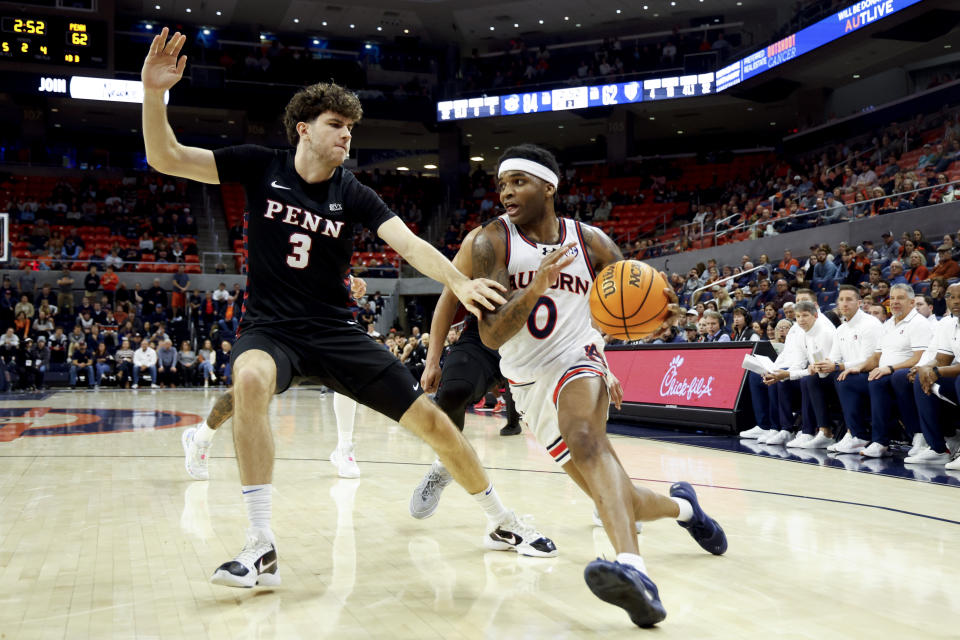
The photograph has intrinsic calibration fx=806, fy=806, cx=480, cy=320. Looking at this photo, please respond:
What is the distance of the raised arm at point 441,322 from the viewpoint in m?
3.81

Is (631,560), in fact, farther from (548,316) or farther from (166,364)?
(166,364)

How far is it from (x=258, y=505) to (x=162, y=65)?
1.90 m

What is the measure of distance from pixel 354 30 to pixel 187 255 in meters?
11.5

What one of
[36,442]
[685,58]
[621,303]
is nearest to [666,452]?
[621,303]

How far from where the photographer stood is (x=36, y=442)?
8633mm

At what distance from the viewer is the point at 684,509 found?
3752 mm

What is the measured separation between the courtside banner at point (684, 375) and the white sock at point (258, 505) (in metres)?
7.39

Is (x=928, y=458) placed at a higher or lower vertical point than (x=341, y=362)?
lower

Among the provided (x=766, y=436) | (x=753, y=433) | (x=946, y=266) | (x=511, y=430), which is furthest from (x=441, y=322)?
(x=946, y=266)

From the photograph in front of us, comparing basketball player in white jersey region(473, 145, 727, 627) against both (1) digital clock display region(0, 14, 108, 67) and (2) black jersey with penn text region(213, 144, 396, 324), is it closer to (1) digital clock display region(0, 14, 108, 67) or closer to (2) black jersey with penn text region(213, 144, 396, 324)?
(2) black jersey with penn text region(213, 144, 396, 324)

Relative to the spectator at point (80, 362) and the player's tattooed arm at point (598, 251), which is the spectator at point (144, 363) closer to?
the spectator at point (80, 362)

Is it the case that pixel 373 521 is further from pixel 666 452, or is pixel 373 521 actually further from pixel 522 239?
pixel 666 452

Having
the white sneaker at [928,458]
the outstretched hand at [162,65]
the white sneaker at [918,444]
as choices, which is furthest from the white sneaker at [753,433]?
the outstretched hand at [162,65]

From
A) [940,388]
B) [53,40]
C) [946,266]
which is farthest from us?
[53,40]
